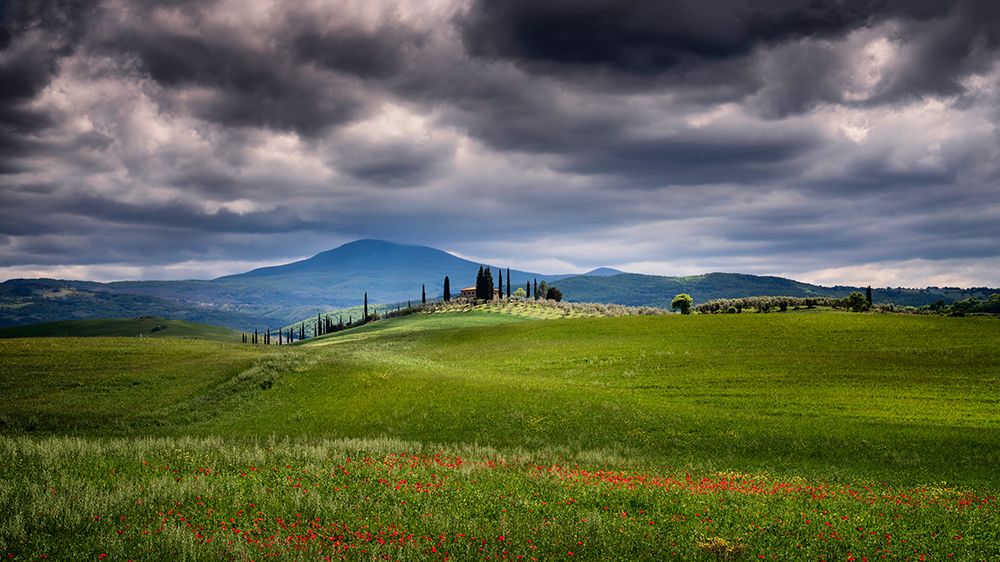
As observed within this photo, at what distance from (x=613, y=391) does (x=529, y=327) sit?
5135cm

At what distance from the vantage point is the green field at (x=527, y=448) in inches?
500

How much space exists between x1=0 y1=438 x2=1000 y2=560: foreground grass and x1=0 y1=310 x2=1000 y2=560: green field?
8 centimetres

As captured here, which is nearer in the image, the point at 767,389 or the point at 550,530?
the point at 550,530

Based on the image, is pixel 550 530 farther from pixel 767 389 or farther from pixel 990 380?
pixel 990 380

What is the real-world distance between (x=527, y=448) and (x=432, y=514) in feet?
58.8

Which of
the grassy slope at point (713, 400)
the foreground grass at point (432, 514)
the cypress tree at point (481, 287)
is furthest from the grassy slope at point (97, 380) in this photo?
the cypress tree at point (481, 287)

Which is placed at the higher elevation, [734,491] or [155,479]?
[155,479]

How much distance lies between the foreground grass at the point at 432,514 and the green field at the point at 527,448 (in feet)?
0.26

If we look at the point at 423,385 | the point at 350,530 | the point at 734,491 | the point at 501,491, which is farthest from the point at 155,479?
the point at 423,385

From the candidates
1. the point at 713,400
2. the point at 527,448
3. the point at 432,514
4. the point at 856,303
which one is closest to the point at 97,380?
the point at 527,448

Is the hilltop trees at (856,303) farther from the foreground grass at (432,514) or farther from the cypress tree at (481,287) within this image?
the cypress tree at (481,287)

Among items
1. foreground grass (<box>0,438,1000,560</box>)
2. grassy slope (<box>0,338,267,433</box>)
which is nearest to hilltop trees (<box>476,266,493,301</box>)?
grassy slope (<box>0,338,267,433</box>)

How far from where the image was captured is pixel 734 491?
1806 centimetres

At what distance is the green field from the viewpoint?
41.7ft
